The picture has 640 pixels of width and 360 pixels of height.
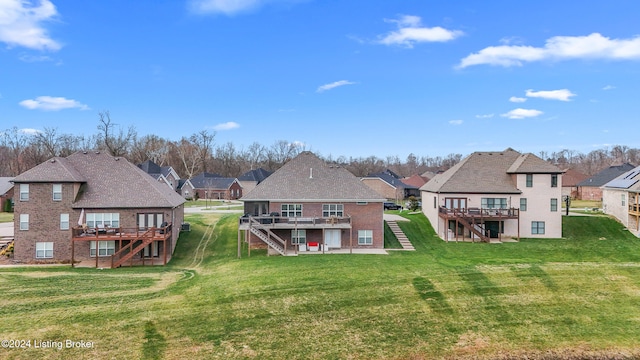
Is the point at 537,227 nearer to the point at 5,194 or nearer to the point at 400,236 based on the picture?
the point at 400,236

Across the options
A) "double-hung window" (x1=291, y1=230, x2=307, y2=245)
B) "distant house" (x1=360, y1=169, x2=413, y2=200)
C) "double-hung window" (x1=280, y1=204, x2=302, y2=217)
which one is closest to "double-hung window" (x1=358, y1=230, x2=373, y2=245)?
"double-hung window" (x1=291, y1=230, x2=307, y2=245)

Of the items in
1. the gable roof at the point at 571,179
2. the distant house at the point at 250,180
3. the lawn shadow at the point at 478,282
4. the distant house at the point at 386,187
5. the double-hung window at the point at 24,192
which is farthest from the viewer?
the distant house at the point at 250,180

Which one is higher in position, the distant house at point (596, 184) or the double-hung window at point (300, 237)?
the distant house at point (596, 184)

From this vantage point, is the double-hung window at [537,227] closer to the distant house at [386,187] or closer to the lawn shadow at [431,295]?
the lawn shadow at [431,295]

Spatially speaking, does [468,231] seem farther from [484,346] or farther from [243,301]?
[243,301]

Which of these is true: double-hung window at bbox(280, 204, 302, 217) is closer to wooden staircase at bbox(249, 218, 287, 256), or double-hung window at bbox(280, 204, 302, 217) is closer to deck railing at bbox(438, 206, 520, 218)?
wooden staircase at bbox(249, 218, 287, 256)

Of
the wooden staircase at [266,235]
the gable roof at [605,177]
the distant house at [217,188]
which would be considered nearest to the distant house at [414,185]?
the gable roof at [605,177]
